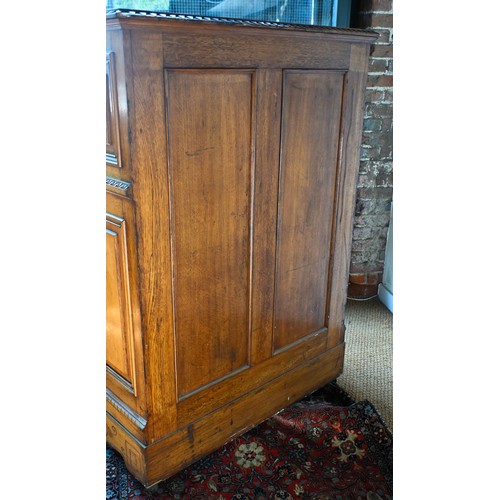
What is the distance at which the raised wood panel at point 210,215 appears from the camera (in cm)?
118

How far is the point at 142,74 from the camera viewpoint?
106 cm

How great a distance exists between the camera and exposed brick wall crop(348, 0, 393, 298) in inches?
83.8

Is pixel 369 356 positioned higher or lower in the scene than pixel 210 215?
lower

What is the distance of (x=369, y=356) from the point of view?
6.93ft

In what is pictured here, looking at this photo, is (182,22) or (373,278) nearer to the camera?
(182,22)

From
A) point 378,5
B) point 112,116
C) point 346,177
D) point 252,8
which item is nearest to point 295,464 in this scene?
point 346,177

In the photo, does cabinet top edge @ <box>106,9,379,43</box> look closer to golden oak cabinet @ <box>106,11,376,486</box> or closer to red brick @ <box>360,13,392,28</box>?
golden oak cabinet @ <box>106,11,376,486</box>

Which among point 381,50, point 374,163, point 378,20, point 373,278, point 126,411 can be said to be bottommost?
point 373,278

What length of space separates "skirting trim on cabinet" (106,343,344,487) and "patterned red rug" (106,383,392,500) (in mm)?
37

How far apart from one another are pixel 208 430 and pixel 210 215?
63 cm

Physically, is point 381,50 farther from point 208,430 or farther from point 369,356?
point 208,430

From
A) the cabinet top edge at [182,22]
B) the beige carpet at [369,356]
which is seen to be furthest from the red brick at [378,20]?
the beige carpet at [369,356]
